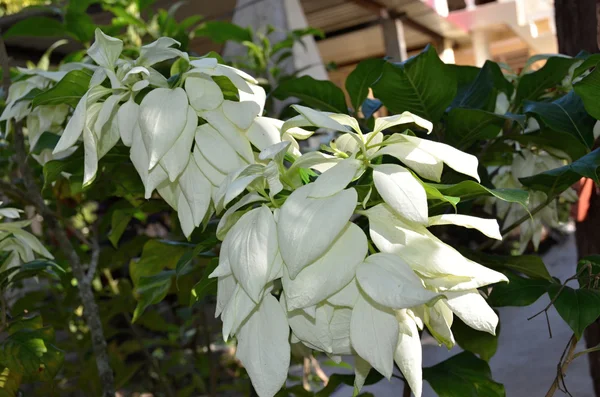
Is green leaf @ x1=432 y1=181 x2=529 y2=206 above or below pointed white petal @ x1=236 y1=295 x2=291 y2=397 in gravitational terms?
above

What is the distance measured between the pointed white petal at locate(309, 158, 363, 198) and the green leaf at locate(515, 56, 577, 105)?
479 millimetres

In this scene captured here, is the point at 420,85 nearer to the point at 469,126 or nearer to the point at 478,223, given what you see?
the point at 469,126

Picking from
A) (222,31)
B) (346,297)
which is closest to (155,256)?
(346,297)

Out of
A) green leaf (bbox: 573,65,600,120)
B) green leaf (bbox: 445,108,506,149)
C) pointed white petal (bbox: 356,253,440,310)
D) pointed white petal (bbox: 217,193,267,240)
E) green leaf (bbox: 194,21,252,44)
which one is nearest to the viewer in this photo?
pointed white petal (bbox: 356,253,440,310)

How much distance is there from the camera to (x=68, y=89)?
665 mm

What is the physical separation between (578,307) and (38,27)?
4.25ft

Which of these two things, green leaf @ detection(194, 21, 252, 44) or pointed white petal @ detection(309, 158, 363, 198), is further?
green leaf @ detection(194, 21, 252, 44)

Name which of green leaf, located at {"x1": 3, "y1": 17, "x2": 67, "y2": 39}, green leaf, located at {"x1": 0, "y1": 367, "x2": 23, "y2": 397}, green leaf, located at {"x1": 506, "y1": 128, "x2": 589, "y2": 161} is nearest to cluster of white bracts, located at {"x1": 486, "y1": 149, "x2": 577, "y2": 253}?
green leaf, located at {"x1": 506, "y1": 128, "x2": 589, "y2": 161}

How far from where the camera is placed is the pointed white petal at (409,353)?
0.44 m

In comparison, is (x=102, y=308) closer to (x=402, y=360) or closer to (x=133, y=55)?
(x=133, y=55)

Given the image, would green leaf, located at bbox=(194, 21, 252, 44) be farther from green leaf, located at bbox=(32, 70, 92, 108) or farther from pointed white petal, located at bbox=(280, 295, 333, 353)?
pointed white petal, located at bbox=(280, 295, 333, 353)

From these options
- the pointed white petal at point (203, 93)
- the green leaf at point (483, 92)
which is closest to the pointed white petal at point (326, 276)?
the pointed white petal at point (203, 93)

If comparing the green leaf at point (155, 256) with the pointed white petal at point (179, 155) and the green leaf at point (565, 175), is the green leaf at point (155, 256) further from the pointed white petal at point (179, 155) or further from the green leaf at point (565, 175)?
the green leaf at point (565, 175)

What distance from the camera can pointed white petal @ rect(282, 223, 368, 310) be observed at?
0.41 m
